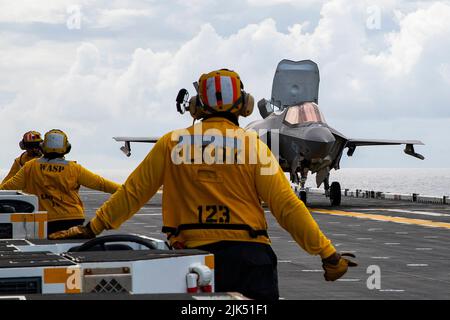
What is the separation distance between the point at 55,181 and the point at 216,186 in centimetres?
579

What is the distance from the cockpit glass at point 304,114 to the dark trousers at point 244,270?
3249cm

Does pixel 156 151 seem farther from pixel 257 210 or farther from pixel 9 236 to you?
pixel 9 236

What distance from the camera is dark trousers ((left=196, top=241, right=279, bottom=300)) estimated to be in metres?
6.23

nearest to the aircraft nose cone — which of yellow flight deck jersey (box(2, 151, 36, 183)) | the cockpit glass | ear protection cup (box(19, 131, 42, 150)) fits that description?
the cockpit glass

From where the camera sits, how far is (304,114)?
38906mm

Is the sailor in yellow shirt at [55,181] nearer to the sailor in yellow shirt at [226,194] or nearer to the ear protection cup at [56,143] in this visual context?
the ear protection cup at [56,143]

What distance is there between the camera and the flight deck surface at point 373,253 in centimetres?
1452

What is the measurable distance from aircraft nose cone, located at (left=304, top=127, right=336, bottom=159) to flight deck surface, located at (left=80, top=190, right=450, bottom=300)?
2.41m

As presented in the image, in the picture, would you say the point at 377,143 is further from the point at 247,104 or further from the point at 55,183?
the point at 247,104

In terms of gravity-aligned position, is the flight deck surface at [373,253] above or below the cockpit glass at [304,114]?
below

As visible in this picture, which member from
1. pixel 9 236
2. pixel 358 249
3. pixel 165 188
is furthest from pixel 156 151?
pixel 358 249

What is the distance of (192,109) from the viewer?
6.67 metres

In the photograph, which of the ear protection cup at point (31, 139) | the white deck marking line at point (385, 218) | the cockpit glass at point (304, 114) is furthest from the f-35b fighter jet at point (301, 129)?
the ear protection cup at point (31, 139)

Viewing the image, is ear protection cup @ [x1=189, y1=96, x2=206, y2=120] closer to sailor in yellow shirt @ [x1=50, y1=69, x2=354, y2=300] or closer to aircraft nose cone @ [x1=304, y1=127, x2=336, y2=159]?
sailor in yellow shirt @ [x1=50, y1=69, x2=354, y2=300]
